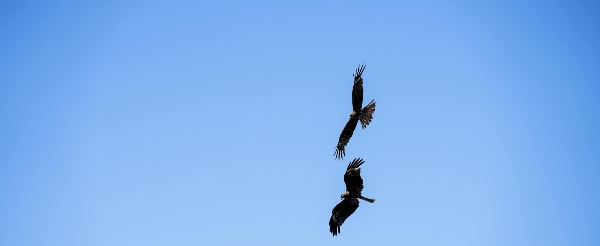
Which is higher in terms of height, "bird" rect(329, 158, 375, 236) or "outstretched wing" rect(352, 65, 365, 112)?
"outstretched wing" rect(352, 65, 365, 112)

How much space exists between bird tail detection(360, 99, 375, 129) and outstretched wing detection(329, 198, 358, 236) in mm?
2885

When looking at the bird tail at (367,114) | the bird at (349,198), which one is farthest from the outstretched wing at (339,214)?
the bird tail at (367,114)

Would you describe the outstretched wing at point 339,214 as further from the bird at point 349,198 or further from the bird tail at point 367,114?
the bird tail at point 367,114

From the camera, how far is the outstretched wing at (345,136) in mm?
19719

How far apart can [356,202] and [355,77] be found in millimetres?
4414

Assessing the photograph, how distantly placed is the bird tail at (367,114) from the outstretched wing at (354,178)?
6.87 feet

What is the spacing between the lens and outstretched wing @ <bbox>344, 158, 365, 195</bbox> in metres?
18.0

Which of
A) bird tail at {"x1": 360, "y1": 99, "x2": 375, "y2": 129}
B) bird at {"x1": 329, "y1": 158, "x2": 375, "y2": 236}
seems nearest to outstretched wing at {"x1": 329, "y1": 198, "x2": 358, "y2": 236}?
bird at {"x1": 329, "y1": 158, "x2": 375, "y2": 236}

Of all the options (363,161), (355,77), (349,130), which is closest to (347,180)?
(363,161)

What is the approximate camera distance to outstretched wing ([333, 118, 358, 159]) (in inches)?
776

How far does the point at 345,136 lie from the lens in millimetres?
20000

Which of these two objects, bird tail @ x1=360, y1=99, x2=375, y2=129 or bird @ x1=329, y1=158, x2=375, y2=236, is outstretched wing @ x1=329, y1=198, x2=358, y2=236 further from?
bird tail @ x1=360, y1=99, x2=375, y2=129

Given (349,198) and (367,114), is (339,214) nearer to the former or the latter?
(349,198)

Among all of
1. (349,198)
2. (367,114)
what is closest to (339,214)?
(349,198)
